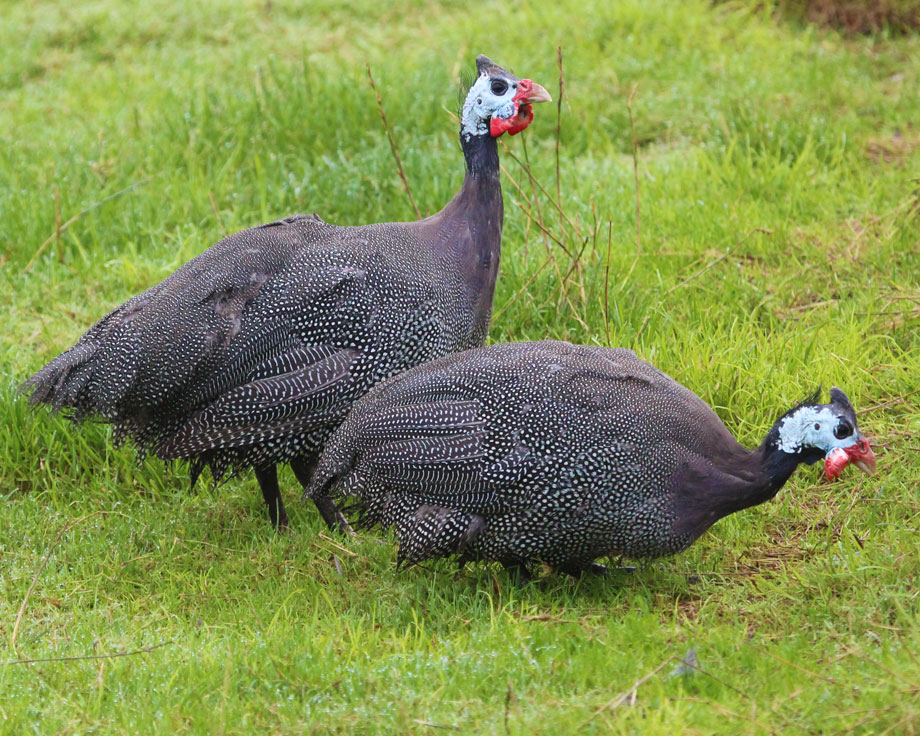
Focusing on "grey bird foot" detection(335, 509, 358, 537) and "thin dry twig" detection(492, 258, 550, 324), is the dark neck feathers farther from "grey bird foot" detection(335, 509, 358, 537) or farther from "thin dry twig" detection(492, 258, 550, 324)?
"thin dry twig" detection(492, 258, 550, 324)

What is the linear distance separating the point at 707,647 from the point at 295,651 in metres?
1.12

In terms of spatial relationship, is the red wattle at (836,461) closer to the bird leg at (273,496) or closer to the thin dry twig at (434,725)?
the thin dry twig at (434,725)

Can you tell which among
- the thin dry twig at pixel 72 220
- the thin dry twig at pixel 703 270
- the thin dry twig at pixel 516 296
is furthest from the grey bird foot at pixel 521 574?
the thin dry twig at pixel 72 220

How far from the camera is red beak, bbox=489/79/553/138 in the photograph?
442cm

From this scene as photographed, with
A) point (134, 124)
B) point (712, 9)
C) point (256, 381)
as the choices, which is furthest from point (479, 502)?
point (712, 9)

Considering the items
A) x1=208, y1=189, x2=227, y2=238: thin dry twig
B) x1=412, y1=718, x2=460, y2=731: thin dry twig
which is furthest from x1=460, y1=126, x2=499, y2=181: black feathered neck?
x1=412, y1=718, x2=460, y2=731: thin dry twig

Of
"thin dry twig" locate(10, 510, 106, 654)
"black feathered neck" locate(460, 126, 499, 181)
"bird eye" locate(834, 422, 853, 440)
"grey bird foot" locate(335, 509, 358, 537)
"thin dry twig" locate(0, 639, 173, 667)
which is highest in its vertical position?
"black feathered neck" locate(460, 126, 499, 181)

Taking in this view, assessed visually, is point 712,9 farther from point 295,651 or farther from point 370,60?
point 295,651

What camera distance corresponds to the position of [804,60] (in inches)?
274

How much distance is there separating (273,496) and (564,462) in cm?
130

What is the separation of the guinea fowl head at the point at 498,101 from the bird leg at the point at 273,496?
142 cm

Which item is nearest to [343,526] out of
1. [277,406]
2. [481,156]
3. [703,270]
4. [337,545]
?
[337,545]

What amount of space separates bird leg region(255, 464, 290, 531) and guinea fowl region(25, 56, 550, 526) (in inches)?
7.4

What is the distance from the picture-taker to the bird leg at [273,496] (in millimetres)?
4348
